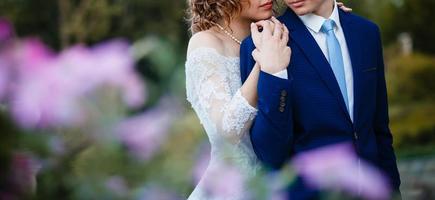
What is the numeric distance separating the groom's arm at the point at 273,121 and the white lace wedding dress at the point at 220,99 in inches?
1.9

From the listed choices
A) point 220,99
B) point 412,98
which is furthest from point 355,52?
point 412,98

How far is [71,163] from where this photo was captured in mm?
1146

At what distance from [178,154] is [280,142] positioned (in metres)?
1.17

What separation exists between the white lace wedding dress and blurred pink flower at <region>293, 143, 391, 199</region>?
41.1 inches

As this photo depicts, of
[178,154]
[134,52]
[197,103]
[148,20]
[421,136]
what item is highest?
[134,52]

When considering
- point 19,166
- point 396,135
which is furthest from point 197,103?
point 396,135

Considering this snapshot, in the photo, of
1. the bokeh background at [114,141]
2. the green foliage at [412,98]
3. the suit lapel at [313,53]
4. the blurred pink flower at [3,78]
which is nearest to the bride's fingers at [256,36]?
the suit lapel at [313,53]

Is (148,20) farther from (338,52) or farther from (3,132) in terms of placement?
(3,132)

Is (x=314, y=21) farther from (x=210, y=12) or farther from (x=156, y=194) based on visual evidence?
(x=156, y=194)

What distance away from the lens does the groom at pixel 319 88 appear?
2379 millimetres

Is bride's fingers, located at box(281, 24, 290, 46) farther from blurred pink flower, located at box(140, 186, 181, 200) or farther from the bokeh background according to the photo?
blurred pink flower, located at box(140, 186, 181, 200)

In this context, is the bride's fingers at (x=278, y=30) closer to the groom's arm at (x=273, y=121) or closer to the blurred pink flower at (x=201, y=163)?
the groom's arm at (x=273, y=121)

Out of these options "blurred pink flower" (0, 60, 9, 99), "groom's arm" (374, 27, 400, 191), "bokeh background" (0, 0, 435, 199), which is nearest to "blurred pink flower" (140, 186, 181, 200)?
"bokeh background" (0, 0, 435, 199)

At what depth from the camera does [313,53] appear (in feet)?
8.21
